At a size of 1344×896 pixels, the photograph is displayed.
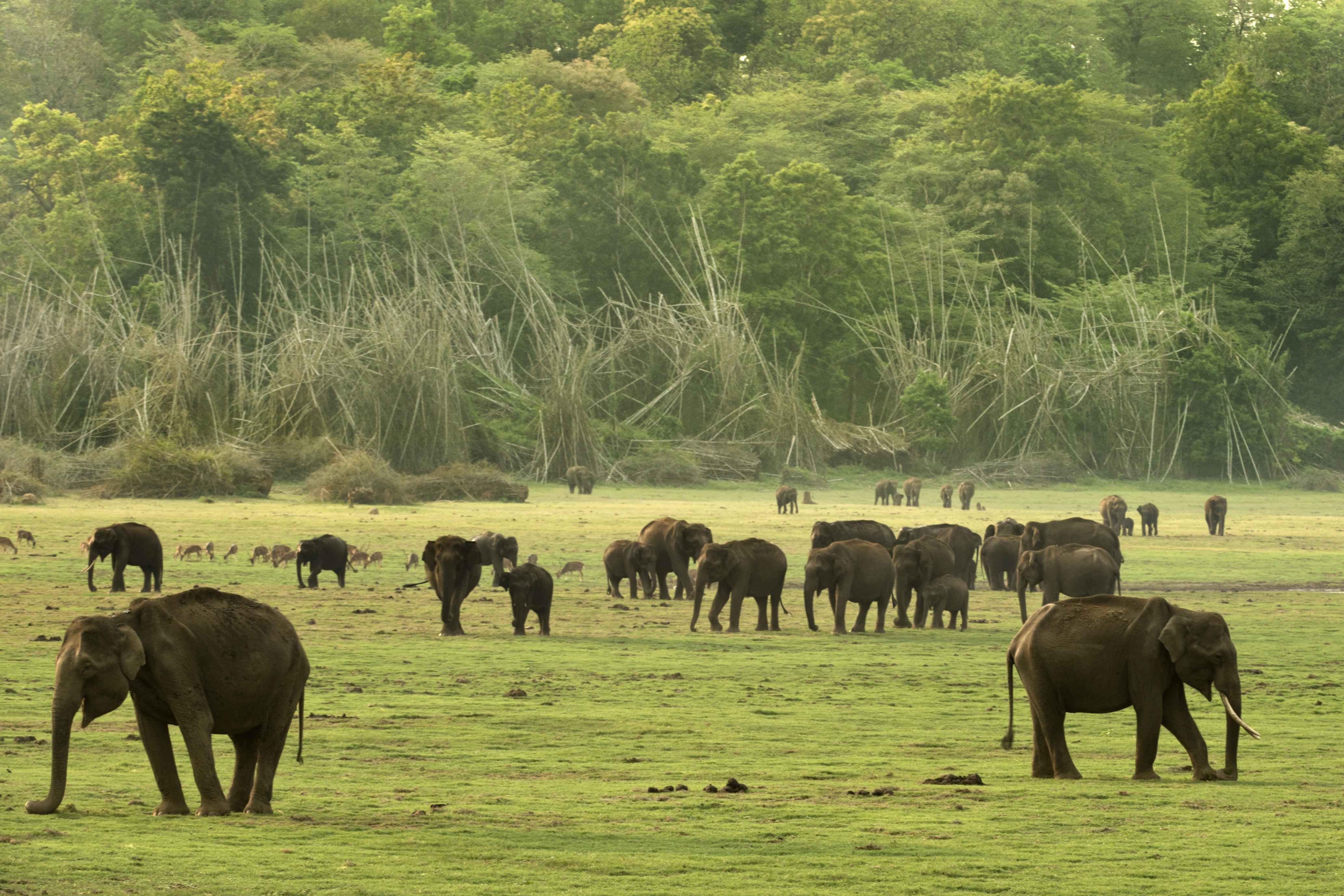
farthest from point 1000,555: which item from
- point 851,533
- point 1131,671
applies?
point 1131,671

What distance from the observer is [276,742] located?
26.3 ft

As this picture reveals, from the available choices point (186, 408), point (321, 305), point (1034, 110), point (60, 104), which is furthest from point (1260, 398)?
point (60, 104)

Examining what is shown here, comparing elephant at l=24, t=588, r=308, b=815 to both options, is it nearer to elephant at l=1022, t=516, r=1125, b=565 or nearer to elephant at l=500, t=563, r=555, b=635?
elephant at l=500, t=563, r=555, b=635

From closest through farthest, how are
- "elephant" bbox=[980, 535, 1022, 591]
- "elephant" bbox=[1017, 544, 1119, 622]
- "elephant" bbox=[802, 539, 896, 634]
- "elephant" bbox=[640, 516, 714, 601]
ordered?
"elephant" bbox=[802, 539, 896, 634], "elephant" bbox=[1017, 544, 1119, 622], "elephant" bbox=[640, 516, 714, 601], "elephant" bbox=[980, 535, 1022, 591]

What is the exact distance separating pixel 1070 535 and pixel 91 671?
16.7m

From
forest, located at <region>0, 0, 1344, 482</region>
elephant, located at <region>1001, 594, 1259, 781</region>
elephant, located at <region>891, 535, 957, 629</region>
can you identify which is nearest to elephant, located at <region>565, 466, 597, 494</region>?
forest, located at <region>0, 0, 1344, 482</region>

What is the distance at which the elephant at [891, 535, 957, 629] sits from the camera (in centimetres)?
1888

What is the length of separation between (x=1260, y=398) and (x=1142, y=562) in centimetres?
3504

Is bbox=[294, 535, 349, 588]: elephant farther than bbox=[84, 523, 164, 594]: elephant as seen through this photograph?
→ Yes

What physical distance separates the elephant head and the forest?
34567 mm

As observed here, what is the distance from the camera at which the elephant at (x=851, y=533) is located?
2159 centimetres

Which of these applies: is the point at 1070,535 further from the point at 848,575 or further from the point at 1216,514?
the point at 1216,514

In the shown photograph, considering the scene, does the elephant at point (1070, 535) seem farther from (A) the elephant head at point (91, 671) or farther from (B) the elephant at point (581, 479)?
(B) the elephant at point (581, 479)

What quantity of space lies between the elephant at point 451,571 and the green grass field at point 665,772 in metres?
0.29
